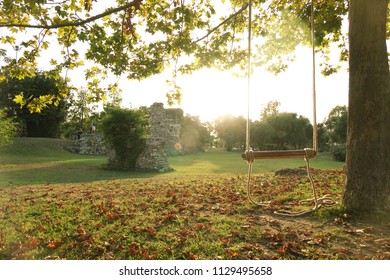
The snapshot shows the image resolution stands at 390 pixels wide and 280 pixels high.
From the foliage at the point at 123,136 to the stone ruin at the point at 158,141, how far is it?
1.58 ft

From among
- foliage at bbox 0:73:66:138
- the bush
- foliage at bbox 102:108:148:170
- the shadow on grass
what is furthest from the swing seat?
foliage at bbox 0:73:66:138

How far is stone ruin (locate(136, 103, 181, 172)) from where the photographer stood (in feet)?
55.1

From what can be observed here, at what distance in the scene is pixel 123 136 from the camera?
16547 mm

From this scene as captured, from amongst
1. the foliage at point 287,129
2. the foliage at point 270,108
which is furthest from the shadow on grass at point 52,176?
the foliage at point 270,108

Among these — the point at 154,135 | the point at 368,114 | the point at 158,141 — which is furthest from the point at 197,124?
the point at 368,114

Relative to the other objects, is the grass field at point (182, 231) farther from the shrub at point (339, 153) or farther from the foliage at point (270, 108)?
the foliage at point (270, 108)

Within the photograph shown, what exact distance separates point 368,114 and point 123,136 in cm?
1394

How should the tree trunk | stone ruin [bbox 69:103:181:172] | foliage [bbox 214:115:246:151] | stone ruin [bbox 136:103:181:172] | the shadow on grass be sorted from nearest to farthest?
the tree trunk, the shadow on grass, stone ruin [bbox 136:103:181:172], stone ruin [bbox 69:103:181:172], foliage [bbox 214:115:246:151]

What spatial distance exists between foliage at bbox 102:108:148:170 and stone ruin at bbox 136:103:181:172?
1.58 ft

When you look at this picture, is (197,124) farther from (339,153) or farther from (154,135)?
(339,153)

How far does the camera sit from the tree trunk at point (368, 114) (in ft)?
14.2

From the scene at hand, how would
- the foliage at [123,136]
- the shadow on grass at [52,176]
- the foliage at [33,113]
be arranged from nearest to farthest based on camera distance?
the shadow on grass at [52,176]
the foliage at [123,136]
the foliage at [33,113]

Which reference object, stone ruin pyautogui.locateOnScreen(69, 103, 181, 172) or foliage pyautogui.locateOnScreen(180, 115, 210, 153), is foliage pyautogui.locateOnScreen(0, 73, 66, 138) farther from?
foliage pyautogui.locateOnScreen(180, 115, 210, 153)
